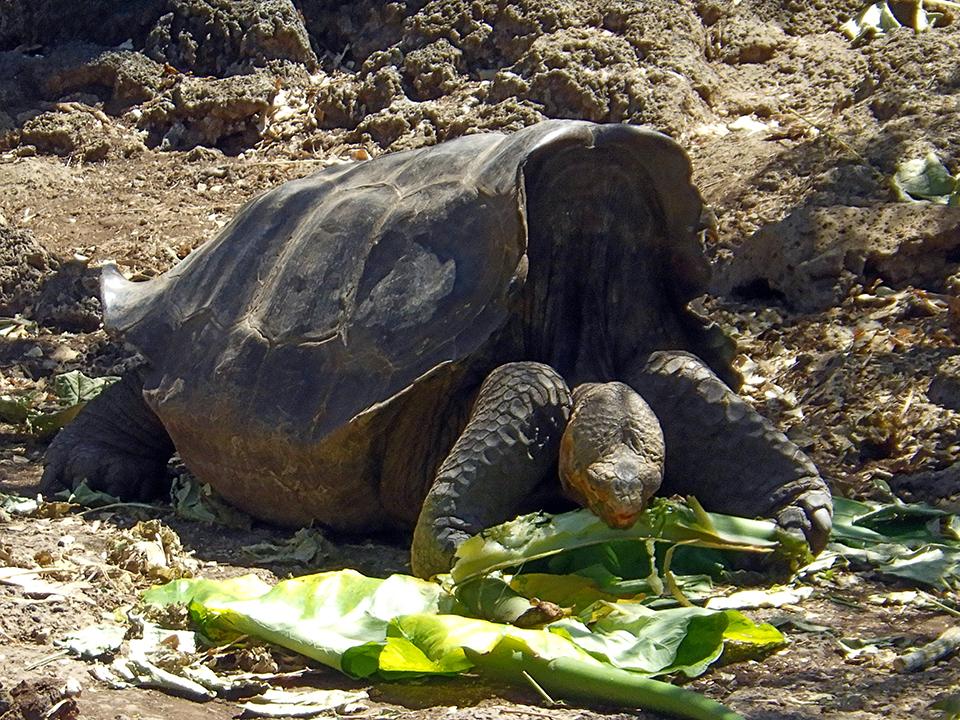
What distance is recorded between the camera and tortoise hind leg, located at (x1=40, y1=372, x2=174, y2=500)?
5.55 metres

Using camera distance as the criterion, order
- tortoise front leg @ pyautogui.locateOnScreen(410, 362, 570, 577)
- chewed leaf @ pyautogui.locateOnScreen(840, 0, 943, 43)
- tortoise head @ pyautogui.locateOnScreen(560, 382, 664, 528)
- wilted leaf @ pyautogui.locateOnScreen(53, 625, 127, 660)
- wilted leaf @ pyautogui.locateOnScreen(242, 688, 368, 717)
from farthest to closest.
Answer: chewed leaf @ pyautogui.locateOnScreen(840, 0, 943, 43) → tortoise front leg @ pyautogui.locateOnScreen(410, 362, 570, 577) → tortoise head @ pyautogui.locateOnScreen(560, 382, 664, 528) → wilted leaf @ pyautogui.locateOnScreen(53, 625, 127, 660) → wilted leaf @ pyautogui.locateOnScreen(242, 688, 368, 717)

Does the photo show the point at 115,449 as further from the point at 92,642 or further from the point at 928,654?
the point at 928,654

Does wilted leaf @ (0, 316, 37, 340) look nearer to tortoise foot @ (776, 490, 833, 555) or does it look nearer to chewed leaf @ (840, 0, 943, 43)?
tortoise foot @ (776, 490, 833, 555)

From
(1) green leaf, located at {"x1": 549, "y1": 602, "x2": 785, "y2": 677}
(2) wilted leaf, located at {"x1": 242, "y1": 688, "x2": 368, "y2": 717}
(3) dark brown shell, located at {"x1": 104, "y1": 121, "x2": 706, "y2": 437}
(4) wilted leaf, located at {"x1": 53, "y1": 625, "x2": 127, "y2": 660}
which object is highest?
(3) dark brown shell, located at {"x1": 104, "y1": 121, "x2": 706, "y2": 437}

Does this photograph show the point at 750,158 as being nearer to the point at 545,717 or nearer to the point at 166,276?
the point at 166,276

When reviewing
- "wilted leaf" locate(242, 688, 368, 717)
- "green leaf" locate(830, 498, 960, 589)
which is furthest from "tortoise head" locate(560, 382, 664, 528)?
"wilted leaf" locate(242, 688, 368, 717)

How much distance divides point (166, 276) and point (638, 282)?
2020 millimetres

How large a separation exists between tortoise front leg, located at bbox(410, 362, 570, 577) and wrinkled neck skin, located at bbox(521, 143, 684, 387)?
1.30 ft

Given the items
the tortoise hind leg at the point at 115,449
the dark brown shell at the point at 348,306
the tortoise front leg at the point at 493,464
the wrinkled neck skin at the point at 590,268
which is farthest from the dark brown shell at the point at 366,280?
the tortoise hind leg at the point at 115,449

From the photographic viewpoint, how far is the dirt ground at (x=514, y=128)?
3.83m

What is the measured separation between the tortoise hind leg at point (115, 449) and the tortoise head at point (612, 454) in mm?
2032

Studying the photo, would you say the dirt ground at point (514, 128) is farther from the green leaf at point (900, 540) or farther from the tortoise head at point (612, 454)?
the tortoise head at point (612, 454)

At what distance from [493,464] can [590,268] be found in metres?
0.97

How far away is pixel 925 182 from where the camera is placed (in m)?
6.53
